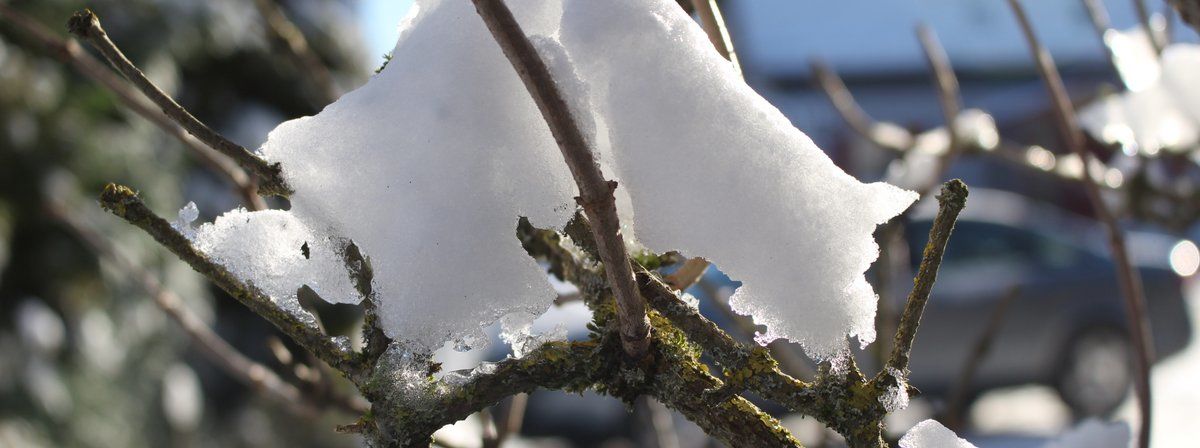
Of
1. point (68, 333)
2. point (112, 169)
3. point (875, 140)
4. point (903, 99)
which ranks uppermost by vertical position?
point (903, 99)

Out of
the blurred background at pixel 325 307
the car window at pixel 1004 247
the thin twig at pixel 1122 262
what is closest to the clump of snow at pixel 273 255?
the blurred background at pixel 325 307

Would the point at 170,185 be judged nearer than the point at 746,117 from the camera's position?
No

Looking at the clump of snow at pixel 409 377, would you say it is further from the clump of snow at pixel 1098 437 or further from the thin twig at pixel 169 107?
the clump of snow at pixel 1098 437

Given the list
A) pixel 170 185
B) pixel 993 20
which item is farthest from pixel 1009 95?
pixel 170 185

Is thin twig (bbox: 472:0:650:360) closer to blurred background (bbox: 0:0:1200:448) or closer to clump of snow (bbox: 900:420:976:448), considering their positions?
clump of snow (bbox: 900:420:976:448)

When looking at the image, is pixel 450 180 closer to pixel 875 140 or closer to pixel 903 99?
pixel 875 140
